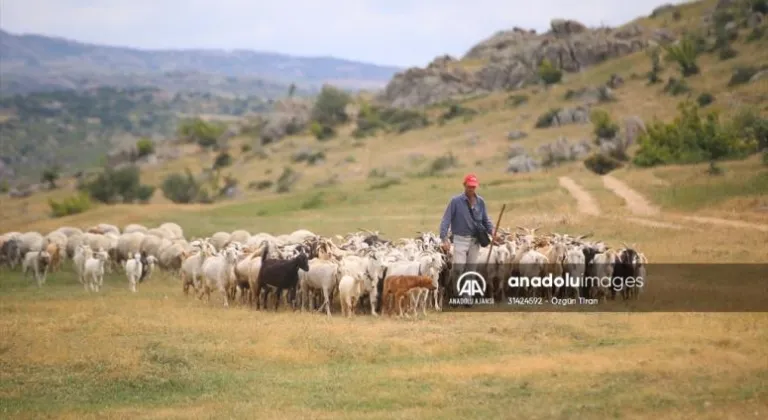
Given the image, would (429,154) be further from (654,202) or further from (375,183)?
(654,202)

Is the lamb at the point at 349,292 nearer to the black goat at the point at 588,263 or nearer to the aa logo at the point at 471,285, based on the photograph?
the aa logo at the point at 471,285

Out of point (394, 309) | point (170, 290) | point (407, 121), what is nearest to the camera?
point (394, 309)

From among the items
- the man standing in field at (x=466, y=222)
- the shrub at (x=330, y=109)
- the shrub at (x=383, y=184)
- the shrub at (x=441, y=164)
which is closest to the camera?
the man standing in field at (x=466, y=222)

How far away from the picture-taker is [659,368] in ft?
38.2

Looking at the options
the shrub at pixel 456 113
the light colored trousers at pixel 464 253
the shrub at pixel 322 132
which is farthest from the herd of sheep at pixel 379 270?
the shrub at pixel 322 132

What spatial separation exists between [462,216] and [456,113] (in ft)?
185

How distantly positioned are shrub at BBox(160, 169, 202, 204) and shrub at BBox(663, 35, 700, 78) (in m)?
A: 31.7

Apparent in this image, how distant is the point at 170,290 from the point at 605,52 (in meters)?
62.6

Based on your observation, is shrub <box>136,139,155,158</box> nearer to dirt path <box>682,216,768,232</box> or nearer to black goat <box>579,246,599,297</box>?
dirt path <box>682,216,768,232</box>

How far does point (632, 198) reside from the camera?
32.9m

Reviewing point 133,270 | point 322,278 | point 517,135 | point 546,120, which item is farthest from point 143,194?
point 322,278

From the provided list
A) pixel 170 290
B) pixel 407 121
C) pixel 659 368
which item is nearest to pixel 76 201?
pixel 170 290

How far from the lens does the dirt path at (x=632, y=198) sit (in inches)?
1177

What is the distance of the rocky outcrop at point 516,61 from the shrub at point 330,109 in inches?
279
